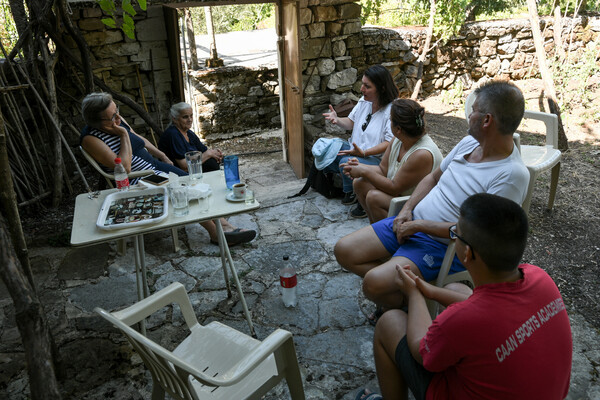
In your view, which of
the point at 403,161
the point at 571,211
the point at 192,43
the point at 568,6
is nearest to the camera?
the point at 403,161

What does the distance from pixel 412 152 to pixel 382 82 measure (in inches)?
43.3

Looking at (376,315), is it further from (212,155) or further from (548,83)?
(548,83)

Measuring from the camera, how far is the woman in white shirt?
281cm

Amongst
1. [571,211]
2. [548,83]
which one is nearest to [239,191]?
[571,211]

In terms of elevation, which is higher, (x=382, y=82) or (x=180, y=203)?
(x=382, y=82)

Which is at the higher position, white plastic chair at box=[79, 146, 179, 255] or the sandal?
white plastic chair at box=[79, 146, 179, 255]

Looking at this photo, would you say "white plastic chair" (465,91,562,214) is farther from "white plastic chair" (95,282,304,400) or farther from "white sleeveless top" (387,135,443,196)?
"white plastic chair" (95,282,304,400)

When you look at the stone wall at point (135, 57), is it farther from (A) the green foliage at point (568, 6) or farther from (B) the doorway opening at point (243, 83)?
(A) the green foliage at point (568, 6)

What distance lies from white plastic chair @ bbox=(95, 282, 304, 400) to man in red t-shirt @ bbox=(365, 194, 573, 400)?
50 centimetres

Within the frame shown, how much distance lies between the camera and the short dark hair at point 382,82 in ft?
12.1

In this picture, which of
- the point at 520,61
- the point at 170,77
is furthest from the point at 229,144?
the point at 520,61

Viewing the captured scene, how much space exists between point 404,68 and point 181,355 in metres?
5.76

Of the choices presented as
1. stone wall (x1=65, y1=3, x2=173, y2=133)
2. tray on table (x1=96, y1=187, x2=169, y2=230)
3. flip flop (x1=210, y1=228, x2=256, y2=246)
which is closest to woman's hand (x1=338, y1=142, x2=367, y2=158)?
flip flop (x1=210, y1=228, x2=256, y2=246)

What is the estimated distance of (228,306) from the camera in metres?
2.86
